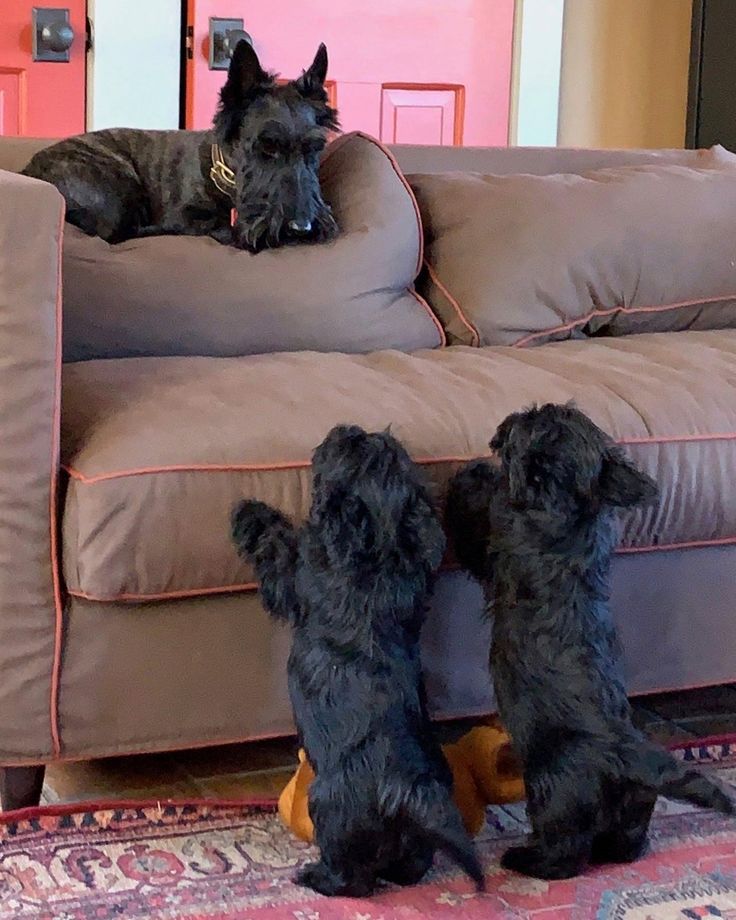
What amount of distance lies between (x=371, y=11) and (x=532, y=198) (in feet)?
5.14

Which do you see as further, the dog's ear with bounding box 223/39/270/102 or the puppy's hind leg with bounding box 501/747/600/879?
the dog's ear with bounding box 223/39/270/102

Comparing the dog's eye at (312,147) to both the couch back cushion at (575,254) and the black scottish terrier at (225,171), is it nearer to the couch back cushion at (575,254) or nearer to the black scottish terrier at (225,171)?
the black scottish terrier at (225,171)

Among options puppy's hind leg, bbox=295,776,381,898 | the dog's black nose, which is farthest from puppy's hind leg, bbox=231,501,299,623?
the dog's black nose

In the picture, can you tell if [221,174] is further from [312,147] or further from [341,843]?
[341,843]

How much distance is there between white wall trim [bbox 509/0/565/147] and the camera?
381 centimetres

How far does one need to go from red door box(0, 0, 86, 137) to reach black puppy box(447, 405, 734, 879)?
7.67 feet

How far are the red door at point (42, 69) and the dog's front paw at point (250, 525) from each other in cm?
225

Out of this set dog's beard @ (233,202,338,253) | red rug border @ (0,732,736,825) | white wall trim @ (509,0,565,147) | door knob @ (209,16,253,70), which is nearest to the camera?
red rug border @ (0,732,736,825)

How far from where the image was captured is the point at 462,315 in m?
2.23

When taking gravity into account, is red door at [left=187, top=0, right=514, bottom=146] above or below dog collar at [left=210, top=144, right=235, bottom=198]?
above

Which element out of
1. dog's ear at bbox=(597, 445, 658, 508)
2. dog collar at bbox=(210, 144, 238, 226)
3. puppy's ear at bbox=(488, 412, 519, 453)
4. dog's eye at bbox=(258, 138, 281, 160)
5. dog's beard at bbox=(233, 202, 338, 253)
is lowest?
dog's ear at bbox=(597, 445, 658, 508)

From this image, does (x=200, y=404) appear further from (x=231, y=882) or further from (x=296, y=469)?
(x=231, y=882)

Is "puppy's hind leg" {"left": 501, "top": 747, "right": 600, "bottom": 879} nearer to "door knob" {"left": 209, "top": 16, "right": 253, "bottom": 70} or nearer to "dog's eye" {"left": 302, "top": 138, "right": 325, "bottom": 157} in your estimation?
"dog's eye" {"left": 302, "top": 138, "right": 325, "bottom": 157}

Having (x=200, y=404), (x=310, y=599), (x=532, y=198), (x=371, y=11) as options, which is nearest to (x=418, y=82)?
(x=371, y=11)
